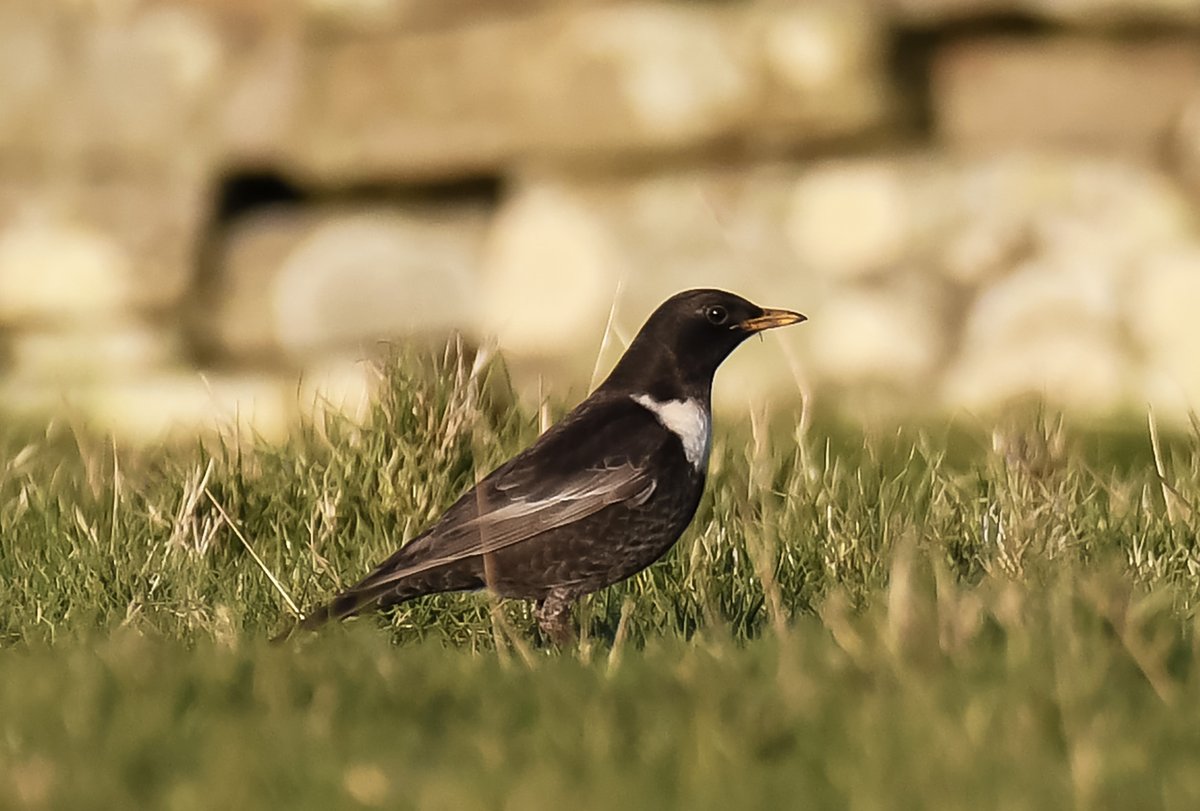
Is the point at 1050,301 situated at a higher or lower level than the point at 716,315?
lower

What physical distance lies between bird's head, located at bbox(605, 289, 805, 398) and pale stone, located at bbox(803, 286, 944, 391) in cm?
378

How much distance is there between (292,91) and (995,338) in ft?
12.8

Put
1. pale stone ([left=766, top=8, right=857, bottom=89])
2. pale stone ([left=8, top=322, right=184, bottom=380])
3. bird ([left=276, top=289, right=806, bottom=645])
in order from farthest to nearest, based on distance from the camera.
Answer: pale stone ([left=8, top=322, right=184, bottom=380]), pale stone ([left=766, top=8, right=857, bottom=89]), bird ([left=276, top=289, right=806, bottom=645])

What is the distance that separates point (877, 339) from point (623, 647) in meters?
4.97

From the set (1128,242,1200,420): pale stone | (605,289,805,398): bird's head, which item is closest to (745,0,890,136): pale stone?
(1128,242,1200,420): pale stone

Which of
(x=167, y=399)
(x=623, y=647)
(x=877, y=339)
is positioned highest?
(x=623, y=647)

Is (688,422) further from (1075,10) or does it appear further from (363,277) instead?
(363,277)

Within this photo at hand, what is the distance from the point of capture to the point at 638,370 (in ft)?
16.8

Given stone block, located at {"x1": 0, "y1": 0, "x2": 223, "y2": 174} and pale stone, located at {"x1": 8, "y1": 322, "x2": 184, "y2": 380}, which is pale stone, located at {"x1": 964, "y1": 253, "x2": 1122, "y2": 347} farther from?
stone block, located at {"x1": 0, "y1": 0, "x2": 223, "y2": 174}

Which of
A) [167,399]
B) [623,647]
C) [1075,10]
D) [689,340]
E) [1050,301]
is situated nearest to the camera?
[623,647]

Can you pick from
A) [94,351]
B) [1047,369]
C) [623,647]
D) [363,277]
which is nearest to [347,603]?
[623,647]

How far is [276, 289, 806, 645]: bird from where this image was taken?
459 centimetres

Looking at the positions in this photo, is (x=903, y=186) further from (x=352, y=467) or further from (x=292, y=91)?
(x=352, y=467)

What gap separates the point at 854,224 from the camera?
926 cm
